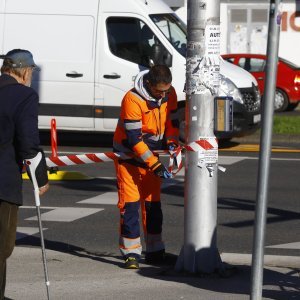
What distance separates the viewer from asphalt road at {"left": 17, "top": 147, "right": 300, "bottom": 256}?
10586 millimetres

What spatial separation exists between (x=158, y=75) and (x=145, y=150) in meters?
0.61

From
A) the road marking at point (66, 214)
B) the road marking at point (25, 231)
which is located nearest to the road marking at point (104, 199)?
the road marking at point (66, 214)

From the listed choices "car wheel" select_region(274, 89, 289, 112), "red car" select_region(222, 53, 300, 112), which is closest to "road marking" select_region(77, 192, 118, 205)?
"red car" select_region(222, 53, 300, 112)

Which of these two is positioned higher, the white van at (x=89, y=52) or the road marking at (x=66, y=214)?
the white van at (x=89, y=52)

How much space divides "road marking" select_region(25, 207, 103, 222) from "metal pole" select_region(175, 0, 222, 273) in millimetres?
3138

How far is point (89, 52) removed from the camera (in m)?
18.4

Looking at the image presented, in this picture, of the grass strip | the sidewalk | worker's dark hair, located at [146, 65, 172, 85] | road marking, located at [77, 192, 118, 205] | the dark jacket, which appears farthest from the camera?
the grass strip

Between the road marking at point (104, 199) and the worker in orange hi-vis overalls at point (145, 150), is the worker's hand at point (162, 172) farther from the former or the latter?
the road marking at point (104, 199)

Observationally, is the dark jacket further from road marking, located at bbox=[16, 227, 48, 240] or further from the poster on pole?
road marking, located at bbox=[16, 227, 48, 240]

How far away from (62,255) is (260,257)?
400 centimetres

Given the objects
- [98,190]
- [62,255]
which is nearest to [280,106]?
[98,190]

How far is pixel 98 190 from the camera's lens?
1395cm

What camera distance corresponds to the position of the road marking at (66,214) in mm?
11900

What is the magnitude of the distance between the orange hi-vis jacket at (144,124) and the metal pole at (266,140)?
296 cm
